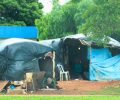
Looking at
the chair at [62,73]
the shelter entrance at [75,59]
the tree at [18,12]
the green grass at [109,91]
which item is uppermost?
the tree at [18,12]

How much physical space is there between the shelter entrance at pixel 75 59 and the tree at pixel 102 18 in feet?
21.0

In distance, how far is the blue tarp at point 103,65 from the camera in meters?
28.5

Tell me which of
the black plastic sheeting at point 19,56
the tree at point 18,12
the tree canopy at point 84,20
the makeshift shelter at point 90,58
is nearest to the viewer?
the tree canopy at point 84,20

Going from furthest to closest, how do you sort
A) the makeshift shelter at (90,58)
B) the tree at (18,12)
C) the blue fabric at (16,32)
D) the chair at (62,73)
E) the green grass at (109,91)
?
the tree at (18,12) < the blue fabric at (16,32) < the makeshift shelter at (90,58) < the chair at (62,73) < the green grass at (109,91)

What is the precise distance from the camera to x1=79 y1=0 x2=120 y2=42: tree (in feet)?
73.6

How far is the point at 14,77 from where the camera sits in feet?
74.0

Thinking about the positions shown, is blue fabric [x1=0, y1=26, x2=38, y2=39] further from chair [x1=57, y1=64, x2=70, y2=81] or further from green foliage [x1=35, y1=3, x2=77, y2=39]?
chair [x1=57, y1=64, x2=70, y2=81]

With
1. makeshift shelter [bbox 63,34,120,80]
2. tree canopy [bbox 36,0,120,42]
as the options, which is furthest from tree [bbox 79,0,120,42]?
makeshift shelter [bbox 63,34,120,80]

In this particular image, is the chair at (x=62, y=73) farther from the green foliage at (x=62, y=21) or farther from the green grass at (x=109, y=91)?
the green foliage at (x=62, y=21)

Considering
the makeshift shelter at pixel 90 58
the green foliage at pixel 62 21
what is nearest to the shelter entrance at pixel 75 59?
the makeshift shelter at pixel 90 58

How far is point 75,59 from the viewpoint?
3128 centimetres

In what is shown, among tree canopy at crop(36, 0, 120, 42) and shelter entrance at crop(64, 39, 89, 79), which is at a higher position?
tree canopy at crop(36, 0, 120, 42)

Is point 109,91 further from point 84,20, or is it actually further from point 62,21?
point 62,21

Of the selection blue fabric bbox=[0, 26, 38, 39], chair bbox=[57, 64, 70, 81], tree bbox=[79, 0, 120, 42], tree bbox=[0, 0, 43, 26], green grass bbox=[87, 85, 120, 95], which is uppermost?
tree bbox=[0, 0, 43, 26]
